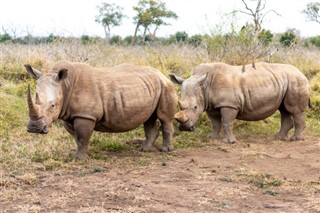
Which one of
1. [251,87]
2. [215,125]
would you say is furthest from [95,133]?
[251,87]

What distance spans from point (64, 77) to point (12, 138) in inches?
86.9

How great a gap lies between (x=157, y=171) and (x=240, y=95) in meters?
2.86

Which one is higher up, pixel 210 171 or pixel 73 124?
pixel 73 124

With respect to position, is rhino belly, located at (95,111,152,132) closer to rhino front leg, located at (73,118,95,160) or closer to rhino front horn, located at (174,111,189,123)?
rhino front leg, located at (73,118,95,160)

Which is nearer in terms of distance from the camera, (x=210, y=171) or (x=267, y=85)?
(x=210, y=171)

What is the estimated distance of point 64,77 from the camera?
22.1 feet

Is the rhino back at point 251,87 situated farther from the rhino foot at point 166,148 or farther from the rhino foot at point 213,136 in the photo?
the rhino foot at point 166,148

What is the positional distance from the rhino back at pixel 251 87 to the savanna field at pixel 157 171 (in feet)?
2.09

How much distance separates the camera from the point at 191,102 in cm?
866

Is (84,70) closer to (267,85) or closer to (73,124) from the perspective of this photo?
(73,124)

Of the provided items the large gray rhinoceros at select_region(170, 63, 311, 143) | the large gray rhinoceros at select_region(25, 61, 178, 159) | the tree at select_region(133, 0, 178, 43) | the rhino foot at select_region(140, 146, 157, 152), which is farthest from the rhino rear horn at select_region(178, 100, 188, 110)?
the tree at select_region(133, 0, 178, 43)

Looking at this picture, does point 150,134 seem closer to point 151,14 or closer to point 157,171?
point 157,171

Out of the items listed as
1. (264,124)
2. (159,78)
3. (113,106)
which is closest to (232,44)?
(264,124)

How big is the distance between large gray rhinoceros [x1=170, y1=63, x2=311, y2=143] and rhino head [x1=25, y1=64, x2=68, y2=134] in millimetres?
2315
